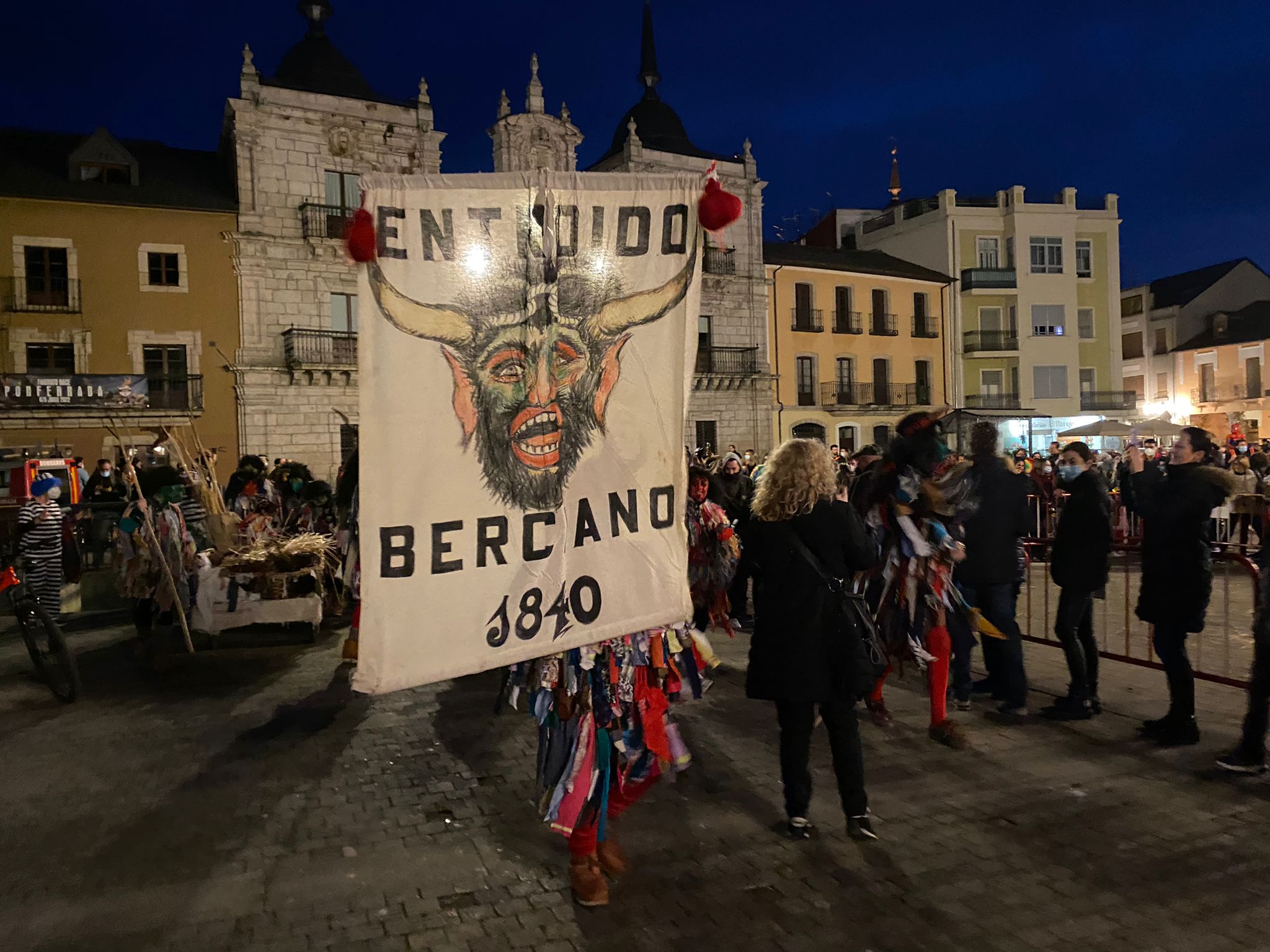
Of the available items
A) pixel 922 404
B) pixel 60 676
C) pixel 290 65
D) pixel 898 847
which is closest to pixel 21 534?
pixel 60 676

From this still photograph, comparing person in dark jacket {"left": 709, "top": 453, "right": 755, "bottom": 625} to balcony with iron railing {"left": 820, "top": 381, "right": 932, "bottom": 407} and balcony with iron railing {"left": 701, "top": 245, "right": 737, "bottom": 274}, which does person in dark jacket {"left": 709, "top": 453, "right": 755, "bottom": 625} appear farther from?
balcony with iron railing {"left": 820, "top": 381, "right": 932, "bottom": 407}

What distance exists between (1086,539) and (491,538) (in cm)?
455

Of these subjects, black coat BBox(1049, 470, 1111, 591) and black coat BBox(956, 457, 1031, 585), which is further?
black coat BBox(956, 457, 1031, 585)

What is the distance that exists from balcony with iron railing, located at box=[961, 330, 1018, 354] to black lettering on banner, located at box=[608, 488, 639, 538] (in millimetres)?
40483

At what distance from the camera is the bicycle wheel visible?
677cm

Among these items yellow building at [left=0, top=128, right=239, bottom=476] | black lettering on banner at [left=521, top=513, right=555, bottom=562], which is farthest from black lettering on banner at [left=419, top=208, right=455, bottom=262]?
yellow building at [left=0, top=128, right=239, bottom=476]

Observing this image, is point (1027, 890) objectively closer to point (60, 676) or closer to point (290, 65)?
point (60, 676)

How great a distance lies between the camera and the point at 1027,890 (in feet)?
12.2

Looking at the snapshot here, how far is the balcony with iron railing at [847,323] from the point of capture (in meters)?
37.3

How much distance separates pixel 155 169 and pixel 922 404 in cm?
3032

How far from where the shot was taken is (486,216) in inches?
121

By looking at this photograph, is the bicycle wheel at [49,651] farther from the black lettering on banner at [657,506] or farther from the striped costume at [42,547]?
the black lettering on banner at [657,506]

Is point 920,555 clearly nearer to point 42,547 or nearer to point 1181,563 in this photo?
point 1181,563

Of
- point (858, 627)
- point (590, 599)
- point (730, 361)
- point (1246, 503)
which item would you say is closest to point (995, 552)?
point (858, 627)
